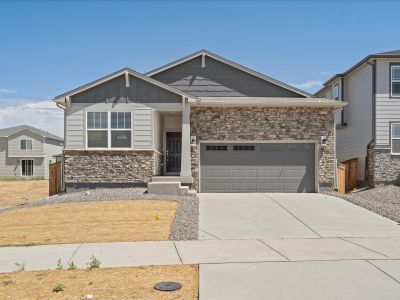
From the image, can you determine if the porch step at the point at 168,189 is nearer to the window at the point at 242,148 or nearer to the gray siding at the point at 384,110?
the window at the point at 242,148

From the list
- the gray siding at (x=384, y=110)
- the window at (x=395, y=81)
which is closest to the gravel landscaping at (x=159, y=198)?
the gray siding at (x=384, y=110)

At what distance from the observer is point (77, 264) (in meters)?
8.34

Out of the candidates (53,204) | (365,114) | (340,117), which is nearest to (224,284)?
(53,204)

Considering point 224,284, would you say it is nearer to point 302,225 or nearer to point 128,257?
point 128,257

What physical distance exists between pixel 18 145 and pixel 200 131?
32.3m

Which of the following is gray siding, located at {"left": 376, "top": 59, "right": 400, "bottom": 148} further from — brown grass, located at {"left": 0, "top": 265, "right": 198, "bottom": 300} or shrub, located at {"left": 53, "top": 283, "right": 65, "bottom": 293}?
shrub, located at {"left": 53, "top": 283, "right": 65, "bottom": 293}

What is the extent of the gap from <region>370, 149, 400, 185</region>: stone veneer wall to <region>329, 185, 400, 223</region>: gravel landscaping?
0.47 metres

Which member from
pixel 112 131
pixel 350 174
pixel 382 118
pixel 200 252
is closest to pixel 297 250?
pixel 200 252

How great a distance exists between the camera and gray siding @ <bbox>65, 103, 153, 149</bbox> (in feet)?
62.5

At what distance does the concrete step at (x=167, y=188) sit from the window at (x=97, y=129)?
2.89 meters

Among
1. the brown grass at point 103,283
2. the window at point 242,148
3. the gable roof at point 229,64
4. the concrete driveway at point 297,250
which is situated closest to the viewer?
the brown grass at point 103,283

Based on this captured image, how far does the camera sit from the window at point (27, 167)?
46.8m

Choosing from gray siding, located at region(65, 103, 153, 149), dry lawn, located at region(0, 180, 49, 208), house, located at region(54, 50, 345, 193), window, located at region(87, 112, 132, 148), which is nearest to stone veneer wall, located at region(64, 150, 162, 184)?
house, located at region(54, 50, 345, 193)

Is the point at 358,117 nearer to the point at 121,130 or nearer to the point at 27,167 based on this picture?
the point at 121,130
